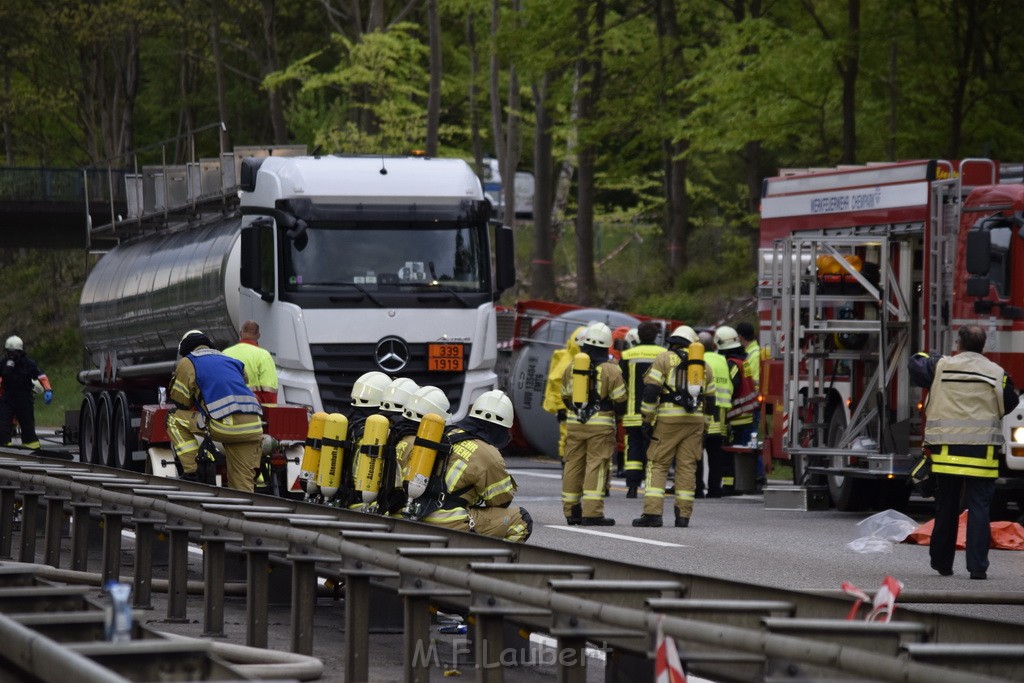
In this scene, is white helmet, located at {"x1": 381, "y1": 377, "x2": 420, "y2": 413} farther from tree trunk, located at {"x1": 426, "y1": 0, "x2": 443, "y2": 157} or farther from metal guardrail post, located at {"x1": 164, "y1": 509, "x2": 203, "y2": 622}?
tree trunk, located at {"x1": 426, "y1": 0, "x2": 443, "y2": 157}

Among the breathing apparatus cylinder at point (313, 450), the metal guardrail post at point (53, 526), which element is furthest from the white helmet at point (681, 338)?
the metal guardrail post at point (53, 526)

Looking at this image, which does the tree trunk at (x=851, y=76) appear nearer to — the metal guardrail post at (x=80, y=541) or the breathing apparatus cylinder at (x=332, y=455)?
the breathing apparatus cylinder at (x=332, y=455)

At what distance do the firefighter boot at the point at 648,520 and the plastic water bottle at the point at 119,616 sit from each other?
1129 centimetres

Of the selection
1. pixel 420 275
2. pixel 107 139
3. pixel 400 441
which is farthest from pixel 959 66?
pixel 107 139

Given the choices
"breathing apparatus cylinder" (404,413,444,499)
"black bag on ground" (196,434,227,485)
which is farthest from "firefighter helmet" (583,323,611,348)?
"breathing apparatus cylinder" (404,413,444,499)

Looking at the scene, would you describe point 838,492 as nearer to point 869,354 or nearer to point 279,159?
point 869,354

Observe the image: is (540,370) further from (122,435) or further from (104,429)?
(122,435)

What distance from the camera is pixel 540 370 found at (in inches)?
1006

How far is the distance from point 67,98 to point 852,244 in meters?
43.1

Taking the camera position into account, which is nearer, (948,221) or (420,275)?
(948,221)

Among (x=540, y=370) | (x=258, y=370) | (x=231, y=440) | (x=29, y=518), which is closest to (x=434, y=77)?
(x=540, y=370)

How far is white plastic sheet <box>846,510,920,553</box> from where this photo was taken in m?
15.2

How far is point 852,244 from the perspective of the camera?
18578 millimetres

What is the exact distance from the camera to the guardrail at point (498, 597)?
17.6 feet
